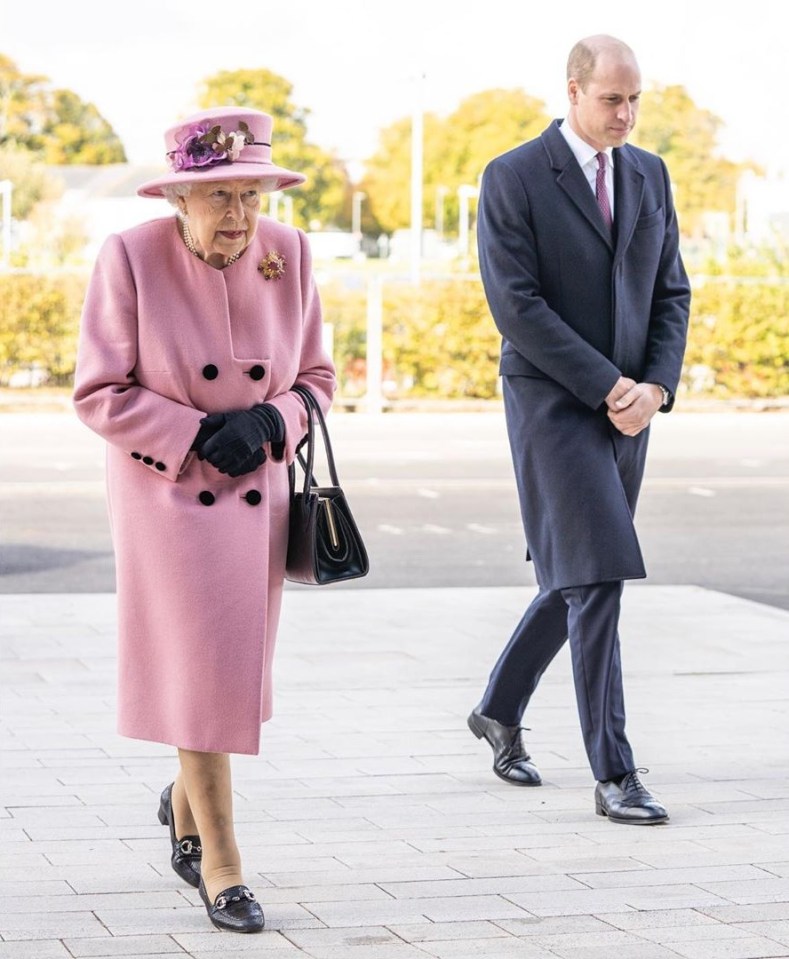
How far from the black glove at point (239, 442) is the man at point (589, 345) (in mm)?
1281

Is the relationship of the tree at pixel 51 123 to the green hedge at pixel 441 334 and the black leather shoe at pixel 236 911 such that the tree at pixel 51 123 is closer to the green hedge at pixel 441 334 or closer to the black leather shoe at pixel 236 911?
the green hedge at pixel 441 334

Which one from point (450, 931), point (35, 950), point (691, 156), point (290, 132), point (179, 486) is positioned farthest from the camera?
point (290, 132)

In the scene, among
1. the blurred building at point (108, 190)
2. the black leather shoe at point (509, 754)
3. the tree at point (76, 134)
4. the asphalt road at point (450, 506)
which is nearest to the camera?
the black leather shoe at point (509, 754)

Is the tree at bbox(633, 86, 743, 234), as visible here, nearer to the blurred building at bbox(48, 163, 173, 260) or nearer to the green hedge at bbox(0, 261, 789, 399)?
the blurred building at bbox(48, 163, 173, 260)

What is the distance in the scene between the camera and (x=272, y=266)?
14.5 feet

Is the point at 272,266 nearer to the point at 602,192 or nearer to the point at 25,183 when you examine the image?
the point at 602,192

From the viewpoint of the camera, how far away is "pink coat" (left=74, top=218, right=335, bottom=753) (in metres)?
4.26

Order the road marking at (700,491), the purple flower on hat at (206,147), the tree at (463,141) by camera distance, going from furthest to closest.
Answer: the tree at (463,141) → the road marking at (700,491) → the purple flower on hat at (206,147)

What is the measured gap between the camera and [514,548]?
1246 cm

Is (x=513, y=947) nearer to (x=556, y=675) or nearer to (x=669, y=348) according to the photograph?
(x=669, y=348)

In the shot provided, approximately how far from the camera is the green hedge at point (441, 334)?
26203 mm

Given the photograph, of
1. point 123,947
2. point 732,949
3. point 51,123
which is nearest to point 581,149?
point 732,949

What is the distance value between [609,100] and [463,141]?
293 feet

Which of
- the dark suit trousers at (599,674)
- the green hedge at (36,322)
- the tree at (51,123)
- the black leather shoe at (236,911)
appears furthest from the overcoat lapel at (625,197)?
the tree at (51,123)
